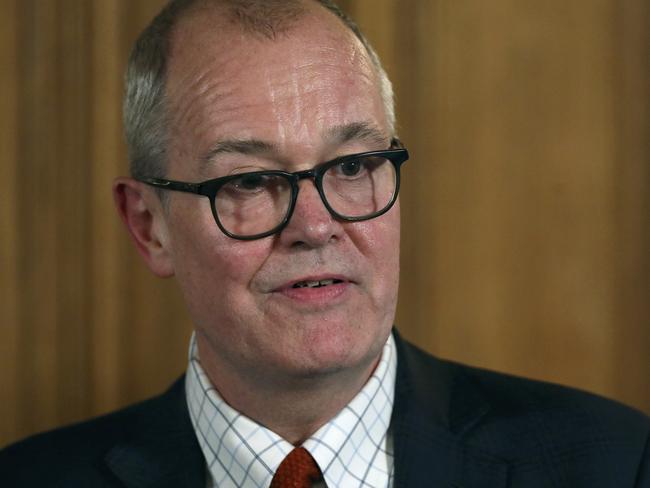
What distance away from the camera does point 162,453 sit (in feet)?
5.70

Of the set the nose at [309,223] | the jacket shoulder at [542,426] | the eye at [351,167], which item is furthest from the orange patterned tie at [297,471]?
the eye at [351,167]

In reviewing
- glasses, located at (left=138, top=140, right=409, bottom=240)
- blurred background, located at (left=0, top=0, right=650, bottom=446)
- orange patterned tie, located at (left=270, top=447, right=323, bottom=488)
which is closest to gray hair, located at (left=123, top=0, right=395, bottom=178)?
glasses, located at (left=138, top=140, right=409, bottom=240)

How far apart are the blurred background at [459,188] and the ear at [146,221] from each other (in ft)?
0.76

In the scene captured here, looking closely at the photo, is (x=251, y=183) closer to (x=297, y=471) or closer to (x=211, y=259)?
(x=211, y=259)

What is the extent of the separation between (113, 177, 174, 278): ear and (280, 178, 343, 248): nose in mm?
321

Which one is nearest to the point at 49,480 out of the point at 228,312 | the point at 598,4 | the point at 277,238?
the point at 228,312

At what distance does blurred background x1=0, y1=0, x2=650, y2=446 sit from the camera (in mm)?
1981

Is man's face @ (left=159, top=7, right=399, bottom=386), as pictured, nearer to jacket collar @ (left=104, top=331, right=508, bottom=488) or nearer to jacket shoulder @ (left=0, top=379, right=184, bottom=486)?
jacket collar @ (left=104, top=331, right=508, bottom=488)

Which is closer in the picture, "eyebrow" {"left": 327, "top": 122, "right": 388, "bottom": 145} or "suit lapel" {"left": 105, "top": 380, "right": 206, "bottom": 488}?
"eyebrow" {"left": 327, "top": 122, "right": 388, "bottom": 145}

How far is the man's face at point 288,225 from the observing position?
4.97 feet

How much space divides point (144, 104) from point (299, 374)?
583mm

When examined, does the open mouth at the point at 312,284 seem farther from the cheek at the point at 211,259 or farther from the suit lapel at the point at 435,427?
the suit lapel at the point at 435,427

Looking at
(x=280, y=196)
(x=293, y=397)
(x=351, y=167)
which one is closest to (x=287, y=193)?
(x=280, y=196)

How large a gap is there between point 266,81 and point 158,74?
0.25m
